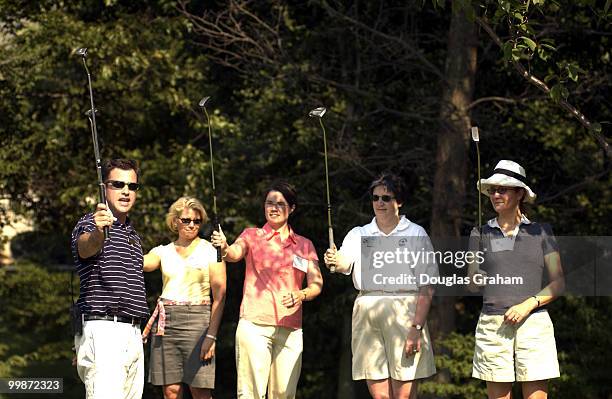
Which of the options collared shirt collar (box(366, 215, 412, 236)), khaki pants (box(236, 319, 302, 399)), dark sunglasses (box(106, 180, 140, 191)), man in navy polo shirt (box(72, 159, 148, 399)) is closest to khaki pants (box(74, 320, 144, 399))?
man in navy polo shirt (box(72, 159, 148, 399))

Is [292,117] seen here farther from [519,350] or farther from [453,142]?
[519,350]

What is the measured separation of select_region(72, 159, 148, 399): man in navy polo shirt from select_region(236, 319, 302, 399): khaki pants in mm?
1056

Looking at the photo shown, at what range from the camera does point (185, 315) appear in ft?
25.0

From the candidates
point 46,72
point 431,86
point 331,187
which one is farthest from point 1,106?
point 431,86

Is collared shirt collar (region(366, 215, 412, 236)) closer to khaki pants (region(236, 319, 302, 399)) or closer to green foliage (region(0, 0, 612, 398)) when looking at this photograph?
khaki pants (region(236, 319, 302, 399))

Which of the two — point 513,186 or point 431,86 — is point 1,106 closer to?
point 431,86

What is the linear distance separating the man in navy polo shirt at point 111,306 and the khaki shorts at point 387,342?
Result: 1.46 meters

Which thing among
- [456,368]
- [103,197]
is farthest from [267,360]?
[456,368]

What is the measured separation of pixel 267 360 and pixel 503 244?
58.4 inches

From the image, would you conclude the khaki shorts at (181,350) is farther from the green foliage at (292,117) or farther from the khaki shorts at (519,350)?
the green foliage at (292,117)

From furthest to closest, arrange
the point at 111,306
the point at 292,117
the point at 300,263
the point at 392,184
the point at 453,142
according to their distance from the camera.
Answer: the point at 292,117 < the point at 453,142 < the point at 300,263 < the point at 392,184 < the point at 111,306

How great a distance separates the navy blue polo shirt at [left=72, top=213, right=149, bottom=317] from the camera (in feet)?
20.1

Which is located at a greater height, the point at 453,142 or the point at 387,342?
the point at 453,142

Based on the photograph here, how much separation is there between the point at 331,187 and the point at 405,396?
5631 mm
